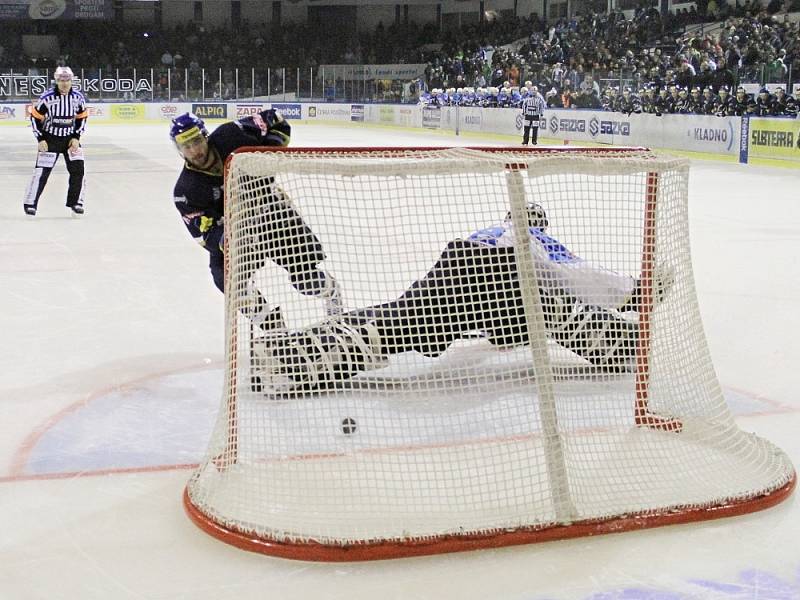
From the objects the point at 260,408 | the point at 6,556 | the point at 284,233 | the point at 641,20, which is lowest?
the point at 6,556

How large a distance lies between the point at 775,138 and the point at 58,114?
35.5 ft

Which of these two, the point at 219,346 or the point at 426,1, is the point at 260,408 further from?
the point at 426,1

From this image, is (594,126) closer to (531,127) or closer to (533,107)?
(531,127)

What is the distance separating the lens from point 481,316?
3.20 metres

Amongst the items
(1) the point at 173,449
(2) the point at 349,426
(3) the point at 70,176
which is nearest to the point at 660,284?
(2) the point at 349,426

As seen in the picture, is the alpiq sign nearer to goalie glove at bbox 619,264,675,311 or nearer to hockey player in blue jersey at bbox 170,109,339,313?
hockey player in blue jersey at bbox 170,109,339,313

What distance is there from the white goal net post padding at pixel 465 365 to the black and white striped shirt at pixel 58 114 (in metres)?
6.72

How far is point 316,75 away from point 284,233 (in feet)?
104

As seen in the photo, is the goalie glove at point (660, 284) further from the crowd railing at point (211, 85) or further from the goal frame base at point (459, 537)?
the crowd railing at point (211, 85)

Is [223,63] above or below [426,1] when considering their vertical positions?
below

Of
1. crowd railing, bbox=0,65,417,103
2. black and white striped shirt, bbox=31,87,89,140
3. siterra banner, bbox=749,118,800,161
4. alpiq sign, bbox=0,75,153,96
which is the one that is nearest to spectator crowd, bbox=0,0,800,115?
crowd railing, bbox=0,65,417,103

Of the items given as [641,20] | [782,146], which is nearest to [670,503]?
[782,146]

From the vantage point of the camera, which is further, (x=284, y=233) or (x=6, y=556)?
(x=284, y=233)

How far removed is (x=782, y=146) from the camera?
50.8 feet
